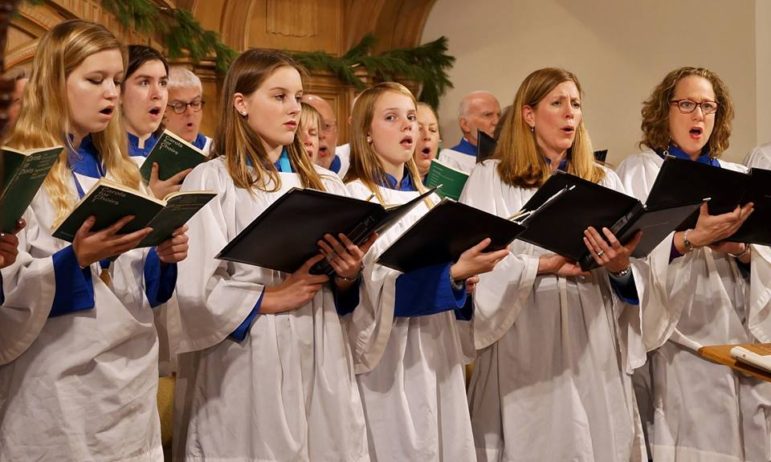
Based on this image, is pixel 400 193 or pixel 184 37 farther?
pixel 184 37

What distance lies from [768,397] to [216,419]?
2604 mm

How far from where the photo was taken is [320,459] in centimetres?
318

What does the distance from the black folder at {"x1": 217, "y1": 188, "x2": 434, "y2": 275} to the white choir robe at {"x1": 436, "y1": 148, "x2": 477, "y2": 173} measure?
338cm

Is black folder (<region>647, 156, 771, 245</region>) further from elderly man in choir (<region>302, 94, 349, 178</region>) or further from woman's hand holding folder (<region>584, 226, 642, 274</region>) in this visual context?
elderly man in choir (<region>302, 94, 349, 178</region>)

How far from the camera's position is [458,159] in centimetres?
651

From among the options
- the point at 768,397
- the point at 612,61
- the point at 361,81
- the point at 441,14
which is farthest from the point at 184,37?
the point at 768,397

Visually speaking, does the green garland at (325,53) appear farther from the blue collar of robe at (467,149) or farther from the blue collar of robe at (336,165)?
the blue collar of robe at (336,165)

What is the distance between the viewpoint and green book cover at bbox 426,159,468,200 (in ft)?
13.8

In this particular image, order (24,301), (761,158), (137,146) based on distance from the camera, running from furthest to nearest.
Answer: (761,158)
(137,146)
(24,301)

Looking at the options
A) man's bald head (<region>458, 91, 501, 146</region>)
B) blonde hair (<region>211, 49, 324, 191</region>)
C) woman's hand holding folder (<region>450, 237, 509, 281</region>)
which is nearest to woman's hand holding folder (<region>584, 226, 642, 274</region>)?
woman's hand holding folder (<region>450, 237, 509, 281</region>)

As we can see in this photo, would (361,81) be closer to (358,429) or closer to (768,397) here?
(768,397)

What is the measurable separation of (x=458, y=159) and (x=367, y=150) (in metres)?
2.76

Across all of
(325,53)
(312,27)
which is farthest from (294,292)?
(312,27)

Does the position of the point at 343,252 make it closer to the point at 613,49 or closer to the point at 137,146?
the point at 137,146
